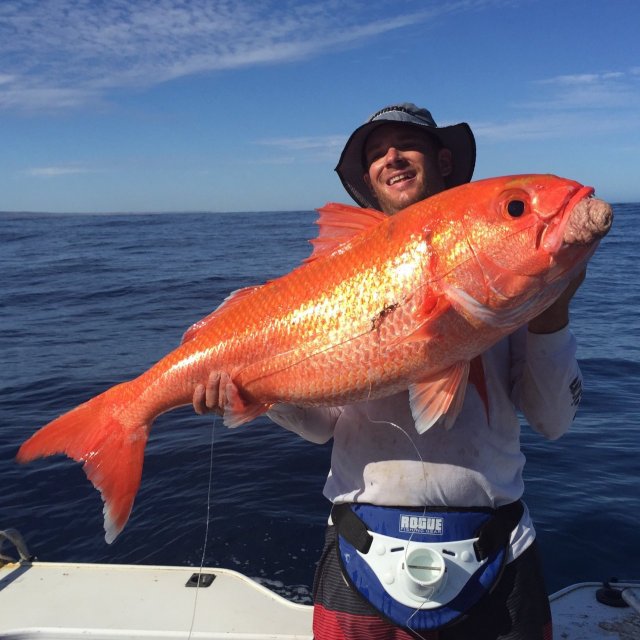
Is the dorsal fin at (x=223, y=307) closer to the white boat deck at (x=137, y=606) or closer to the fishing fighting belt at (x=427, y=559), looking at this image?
the fishing fighting belt at (x=427, y=559)

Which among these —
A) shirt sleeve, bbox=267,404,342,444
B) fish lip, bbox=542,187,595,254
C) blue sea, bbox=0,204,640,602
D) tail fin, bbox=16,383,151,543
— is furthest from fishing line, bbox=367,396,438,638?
blue sea, bbox=0,204,640,602

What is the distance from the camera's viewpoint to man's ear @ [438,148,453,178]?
9.69 ft

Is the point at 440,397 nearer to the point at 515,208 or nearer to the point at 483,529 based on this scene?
the point at 483,529

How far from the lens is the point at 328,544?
8.89 ft

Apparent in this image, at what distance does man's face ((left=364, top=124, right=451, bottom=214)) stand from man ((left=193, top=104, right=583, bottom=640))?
11 cm

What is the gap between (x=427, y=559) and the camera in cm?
238

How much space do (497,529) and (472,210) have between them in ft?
4.13

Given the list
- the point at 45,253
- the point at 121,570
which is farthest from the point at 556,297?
the point at 45,253

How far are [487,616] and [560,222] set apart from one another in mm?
1543

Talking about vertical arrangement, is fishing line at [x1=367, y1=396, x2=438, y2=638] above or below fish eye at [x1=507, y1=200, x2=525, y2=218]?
below

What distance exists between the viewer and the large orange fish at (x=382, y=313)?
2.16 meters

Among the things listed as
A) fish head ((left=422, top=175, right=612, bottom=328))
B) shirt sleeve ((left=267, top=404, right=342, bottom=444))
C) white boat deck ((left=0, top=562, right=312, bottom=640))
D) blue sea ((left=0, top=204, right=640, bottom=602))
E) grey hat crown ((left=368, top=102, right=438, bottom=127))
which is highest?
grey hat crown ((left=368, top=102, right=438, bottom=127))

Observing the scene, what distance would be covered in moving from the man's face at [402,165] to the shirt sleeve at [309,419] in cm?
101

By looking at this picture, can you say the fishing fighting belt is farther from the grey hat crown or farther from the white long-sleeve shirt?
the grey hat crown
